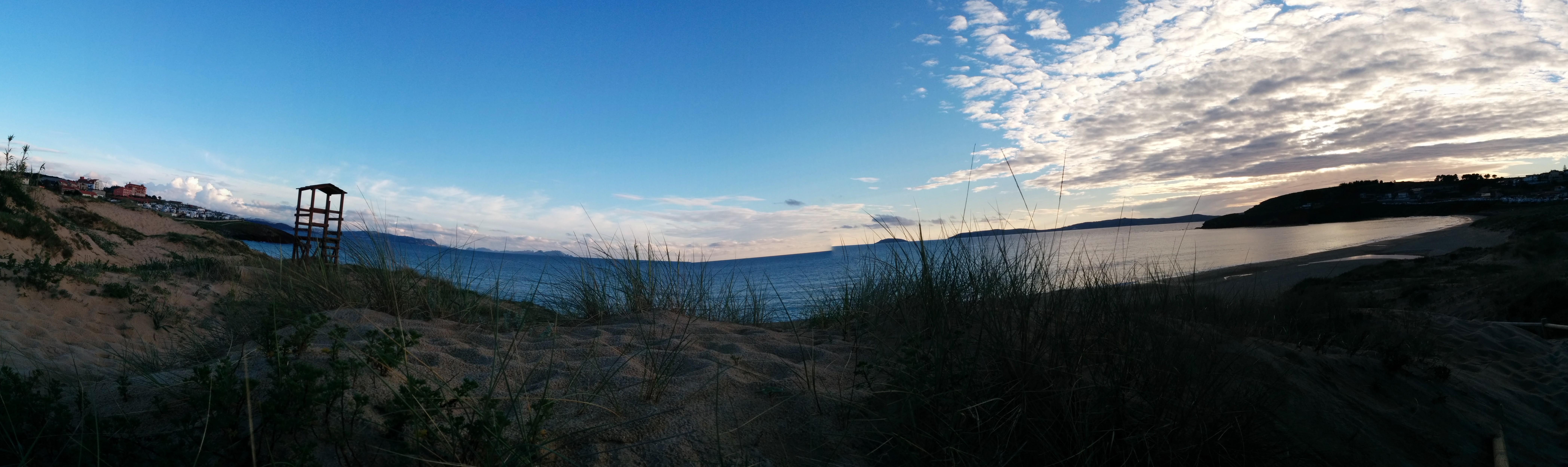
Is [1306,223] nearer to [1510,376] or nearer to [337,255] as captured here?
[1510,376]

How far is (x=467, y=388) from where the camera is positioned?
214 centimetres

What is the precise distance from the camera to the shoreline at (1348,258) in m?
16.6

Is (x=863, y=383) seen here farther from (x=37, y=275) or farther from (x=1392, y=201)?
(x=1392, y=201)

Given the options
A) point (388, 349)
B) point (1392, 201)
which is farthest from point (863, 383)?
point (1392, 201)

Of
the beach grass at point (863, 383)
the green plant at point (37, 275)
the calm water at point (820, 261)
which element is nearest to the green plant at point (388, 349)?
the beach grass at point (863, 383)

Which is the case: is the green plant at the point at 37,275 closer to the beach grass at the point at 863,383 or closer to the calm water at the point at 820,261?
the calm water at the point at 820,261

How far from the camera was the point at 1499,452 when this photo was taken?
4.52 metres

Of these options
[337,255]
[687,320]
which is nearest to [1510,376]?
[687,320]

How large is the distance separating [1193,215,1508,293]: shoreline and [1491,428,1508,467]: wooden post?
5.65 m

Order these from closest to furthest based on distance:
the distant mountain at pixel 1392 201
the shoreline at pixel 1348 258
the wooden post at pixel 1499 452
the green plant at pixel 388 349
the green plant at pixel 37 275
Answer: the green plant at pixel 388 349
the wooden post at pixel 1499 452
the green plant at pixel 37 275
the shoreline at pixel 1348 258
the distant mountain at pixel 1392 201

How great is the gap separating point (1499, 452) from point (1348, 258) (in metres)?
25.3

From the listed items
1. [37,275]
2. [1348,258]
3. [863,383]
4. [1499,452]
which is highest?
[1348,258]

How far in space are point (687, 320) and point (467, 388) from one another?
312 cm

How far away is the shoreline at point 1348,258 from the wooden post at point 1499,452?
565 centimetres
